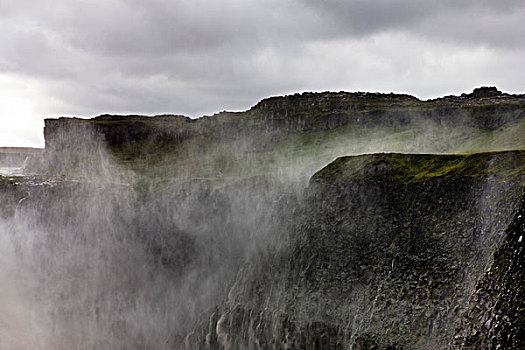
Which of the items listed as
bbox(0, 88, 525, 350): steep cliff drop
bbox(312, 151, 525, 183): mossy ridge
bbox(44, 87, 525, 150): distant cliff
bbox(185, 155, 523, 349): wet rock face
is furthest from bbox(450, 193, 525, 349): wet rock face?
bbox(44, 87, 525, 150): distant cliff

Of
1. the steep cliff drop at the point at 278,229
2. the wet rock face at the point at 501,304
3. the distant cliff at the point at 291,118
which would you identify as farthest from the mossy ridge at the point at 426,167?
the distant cliff at the point at 291,118

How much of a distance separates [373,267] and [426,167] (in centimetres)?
1358

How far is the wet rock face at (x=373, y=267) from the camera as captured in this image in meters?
47.9

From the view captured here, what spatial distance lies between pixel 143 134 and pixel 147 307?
77.6 metres

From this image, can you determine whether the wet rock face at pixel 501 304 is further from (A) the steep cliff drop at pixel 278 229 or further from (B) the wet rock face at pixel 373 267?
(B) the wet rock face at pixel 373 267

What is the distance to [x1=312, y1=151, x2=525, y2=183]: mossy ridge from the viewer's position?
51.1 meters

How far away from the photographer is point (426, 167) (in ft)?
208

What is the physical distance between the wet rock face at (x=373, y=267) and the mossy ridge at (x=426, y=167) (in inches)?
11.3

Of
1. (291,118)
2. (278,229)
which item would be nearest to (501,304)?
(278,229)

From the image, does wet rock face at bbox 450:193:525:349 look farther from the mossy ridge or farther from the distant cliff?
the distant cliff

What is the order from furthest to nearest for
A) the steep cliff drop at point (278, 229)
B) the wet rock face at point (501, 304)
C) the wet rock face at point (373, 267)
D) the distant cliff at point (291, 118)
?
the distant cliff at point (291, 118)
the steep cliff drop at point (278, 229)
the wet rock face at point (373, 267)
the wet rock face at point (501, 304)

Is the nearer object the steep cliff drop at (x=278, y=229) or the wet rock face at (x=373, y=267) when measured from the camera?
the wet rock face at (x=373, y=267)

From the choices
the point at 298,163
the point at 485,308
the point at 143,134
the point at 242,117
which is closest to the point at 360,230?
the point at 485,308

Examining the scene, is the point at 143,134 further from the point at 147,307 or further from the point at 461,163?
the point at 461,163
